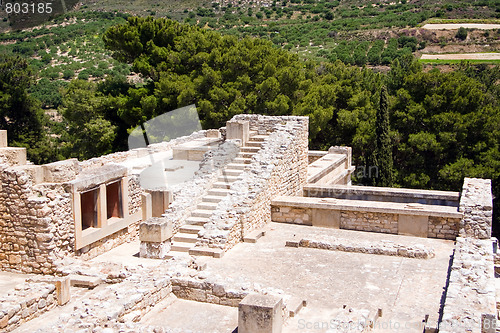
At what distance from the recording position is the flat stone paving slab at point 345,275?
10070 millimetres

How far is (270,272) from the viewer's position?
38.1 feet

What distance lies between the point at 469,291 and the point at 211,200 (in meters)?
7.24

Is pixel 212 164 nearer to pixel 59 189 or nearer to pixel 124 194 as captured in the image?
pixel 124 194

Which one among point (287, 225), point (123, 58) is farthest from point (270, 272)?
point (123, 58)

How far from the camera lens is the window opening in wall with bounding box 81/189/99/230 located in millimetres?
13906

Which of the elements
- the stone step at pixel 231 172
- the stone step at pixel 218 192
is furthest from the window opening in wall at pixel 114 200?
the stone step at pixel 231 172

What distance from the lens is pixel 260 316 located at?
8391mm

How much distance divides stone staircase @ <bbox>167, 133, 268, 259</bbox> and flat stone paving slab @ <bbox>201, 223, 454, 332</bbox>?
1.16m

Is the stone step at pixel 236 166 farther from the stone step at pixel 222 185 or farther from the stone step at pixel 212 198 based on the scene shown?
the stone step at pixel 212 198

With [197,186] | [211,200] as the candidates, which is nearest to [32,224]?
[197,186]

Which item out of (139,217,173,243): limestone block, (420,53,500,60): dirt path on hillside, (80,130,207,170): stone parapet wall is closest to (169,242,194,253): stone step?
(139,217,173,243): limestone block

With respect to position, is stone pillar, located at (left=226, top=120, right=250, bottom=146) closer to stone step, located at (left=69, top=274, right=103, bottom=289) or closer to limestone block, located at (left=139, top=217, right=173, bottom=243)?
limestone block, located at (left=139, top=217, right=173, bottom=243)

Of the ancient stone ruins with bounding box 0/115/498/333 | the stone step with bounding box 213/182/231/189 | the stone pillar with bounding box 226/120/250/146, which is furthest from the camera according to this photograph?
the stone pillar with bounding box 226/120/250/146

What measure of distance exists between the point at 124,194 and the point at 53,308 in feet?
15.4
